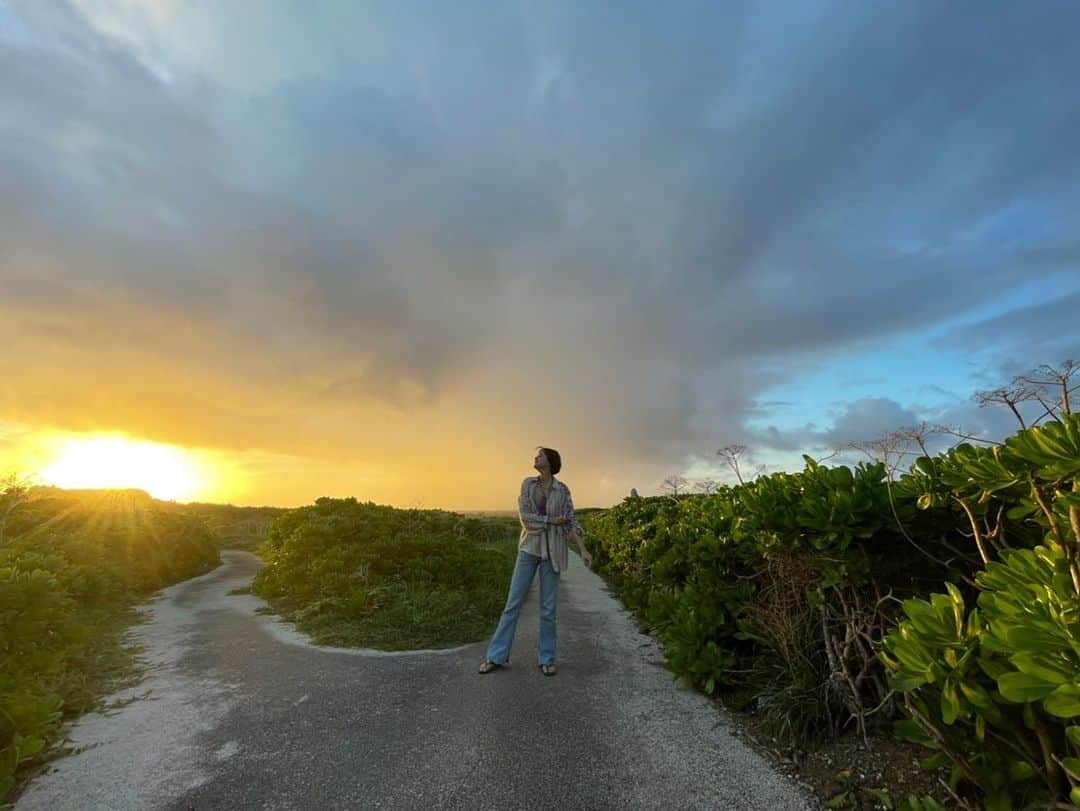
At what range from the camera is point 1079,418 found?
1940mm

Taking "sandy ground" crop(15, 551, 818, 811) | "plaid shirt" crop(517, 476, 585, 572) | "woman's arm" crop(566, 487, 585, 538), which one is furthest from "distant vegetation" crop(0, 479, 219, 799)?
"woman's arm" crop(566, 487, 585, 538)

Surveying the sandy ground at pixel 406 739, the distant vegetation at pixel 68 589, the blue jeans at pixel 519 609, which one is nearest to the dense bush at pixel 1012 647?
the sandy ground at pixel 406 739

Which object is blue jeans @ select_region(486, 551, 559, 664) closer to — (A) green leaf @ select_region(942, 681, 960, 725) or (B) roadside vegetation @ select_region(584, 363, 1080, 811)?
(B) roadside vegetation @ select_region(584, 363, 1080, 811)

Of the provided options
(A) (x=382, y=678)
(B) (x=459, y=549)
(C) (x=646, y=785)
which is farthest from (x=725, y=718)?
(B) (x=459, y=549)

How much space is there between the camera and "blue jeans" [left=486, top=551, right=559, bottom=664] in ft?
17.1

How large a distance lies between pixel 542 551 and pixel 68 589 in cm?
681

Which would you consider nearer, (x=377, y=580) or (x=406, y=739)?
(x=406, y=739)

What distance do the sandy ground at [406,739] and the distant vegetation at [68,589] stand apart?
49cm

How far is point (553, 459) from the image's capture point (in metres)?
5.56

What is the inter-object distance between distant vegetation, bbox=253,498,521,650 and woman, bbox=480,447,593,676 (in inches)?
63.7

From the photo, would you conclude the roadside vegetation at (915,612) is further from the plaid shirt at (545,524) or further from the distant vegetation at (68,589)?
the distant vegetation at (68,589)

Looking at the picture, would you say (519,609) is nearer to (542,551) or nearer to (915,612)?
(542,551)

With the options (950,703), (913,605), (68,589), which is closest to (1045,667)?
(950,703)

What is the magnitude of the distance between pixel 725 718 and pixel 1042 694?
297cm
